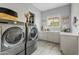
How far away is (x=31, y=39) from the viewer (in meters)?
1.23

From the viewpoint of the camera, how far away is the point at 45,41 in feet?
4.27

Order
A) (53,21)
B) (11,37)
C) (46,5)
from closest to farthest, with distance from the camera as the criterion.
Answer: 1. (11,37)
2. (46,5)
3. (53,21)

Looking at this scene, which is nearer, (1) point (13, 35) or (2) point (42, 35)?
(1) point (13, 35)

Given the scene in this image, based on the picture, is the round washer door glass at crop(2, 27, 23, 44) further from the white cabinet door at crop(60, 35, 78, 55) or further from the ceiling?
the white cabinet door at crop(60, 35, 78, 55)

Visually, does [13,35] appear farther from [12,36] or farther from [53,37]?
[53,37]

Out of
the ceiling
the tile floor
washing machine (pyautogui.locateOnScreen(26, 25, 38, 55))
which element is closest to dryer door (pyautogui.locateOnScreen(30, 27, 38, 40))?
washing machine (pyautogui.locateOnScreen(26, 25, 38, 55))

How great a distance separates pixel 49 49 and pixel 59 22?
44 centimetres

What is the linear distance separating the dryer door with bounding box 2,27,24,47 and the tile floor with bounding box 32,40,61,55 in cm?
30

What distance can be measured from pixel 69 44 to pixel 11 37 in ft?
2.93

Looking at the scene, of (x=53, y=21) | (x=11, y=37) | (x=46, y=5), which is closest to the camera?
(x=11, y=37)

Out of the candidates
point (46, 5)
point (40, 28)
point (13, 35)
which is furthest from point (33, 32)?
point (46, 5)

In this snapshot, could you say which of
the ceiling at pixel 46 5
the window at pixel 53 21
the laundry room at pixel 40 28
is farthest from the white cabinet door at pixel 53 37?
the ceiling at pixel 46 5

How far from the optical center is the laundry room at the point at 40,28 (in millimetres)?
1051

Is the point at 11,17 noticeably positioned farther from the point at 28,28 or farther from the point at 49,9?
the point at 49,9
